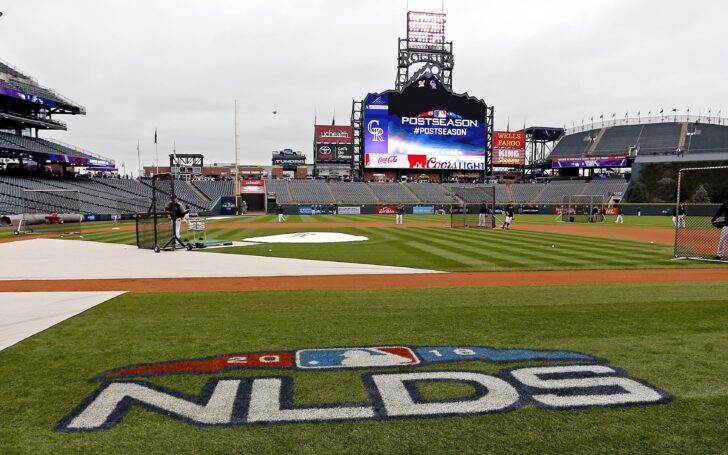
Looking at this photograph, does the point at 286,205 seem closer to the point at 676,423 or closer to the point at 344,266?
the point at 344,266

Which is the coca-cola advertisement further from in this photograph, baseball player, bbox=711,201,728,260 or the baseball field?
the baseball field

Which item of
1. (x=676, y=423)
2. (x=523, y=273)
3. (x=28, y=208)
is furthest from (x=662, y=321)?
(x=28, y=208)

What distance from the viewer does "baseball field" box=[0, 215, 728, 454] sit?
2.93 meters

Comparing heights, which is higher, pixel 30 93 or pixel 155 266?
pixel 30 93

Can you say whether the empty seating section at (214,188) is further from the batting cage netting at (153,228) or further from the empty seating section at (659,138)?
the empty seating section at (659,138)

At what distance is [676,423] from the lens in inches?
121

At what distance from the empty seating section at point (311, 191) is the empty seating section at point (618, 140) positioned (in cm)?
5363

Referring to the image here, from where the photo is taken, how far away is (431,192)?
2685 inches

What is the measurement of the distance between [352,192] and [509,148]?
119 feet

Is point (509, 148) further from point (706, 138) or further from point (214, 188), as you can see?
point (214, 188)

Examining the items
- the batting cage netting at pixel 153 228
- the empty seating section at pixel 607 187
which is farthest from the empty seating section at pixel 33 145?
the empty seating section at pixel 607 187

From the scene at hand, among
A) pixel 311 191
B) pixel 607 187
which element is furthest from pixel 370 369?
pixel 607 187

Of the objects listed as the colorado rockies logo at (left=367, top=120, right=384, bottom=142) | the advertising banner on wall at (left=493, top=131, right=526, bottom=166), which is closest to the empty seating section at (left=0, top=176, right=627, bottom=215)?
the colorado rockies logo at (left=367, top=120, right=384, bottom=142)

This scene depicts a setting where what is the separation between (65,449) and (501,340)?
424 cm
